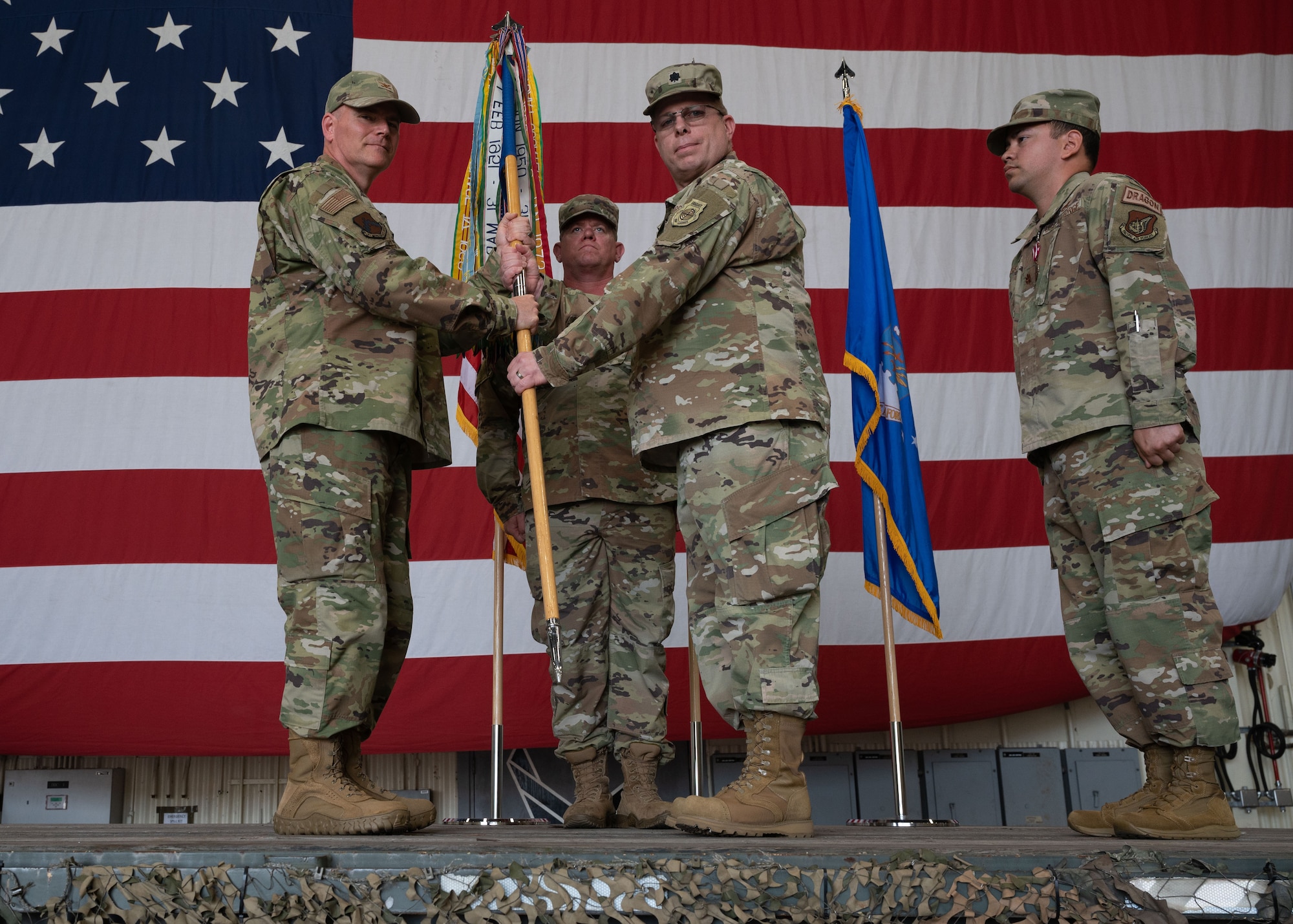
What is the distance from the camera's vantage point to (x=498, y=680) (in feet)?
10.2

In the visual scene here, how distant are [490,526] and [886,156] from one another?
212 cm

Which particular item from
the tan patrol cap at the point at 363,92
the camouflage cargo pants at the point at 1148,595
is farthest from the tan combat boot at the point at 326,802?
the camouflage cargo pants at the point at 1148,595

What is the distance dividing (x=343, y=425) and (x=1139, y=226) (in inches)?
63.9

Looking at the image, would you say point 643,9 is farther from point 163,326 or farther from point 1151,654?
point 1151,654

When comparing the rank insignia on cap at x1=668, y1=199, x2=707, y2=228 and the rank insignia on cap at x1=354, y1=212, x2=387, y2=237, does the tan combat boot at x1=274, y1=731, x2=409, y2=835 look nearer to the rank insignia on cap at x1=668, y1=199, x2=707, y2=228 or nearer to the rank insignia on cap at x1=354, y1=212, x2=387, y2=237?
the rank insignia on cap at x1=354, y1=212, x2=387, y2=237

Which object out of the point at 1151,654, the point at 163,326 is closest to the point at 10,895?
the point at 1151,654

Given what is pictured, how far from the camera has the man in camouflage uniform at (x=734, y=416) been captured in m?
1.89

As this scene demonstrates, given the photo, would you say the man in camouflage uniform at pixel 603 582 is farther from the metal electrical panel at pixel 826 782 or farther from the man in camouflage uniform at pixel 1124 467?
the metal electrical panel at pixel 826 782

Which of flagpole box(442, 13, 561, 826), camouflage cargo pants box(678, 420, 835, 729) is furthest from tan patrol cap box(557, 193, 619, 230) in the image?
camouflage cargo pants box(678, 420, 835, 729)

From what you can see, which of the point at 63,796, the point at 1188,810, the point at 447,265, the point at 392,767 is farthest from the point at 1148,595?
the point at 63,796

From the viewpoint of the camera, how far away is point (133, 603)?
361 centimetres

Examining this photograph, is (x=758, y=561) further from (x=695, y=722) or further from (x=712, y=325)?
(x=695, y=722)

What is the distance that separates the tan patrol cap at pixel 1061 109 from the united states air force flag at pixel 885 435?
1029 mm

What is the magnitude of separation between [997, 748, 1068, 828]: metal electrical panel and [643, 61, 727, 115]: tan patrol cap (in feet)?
9.41
